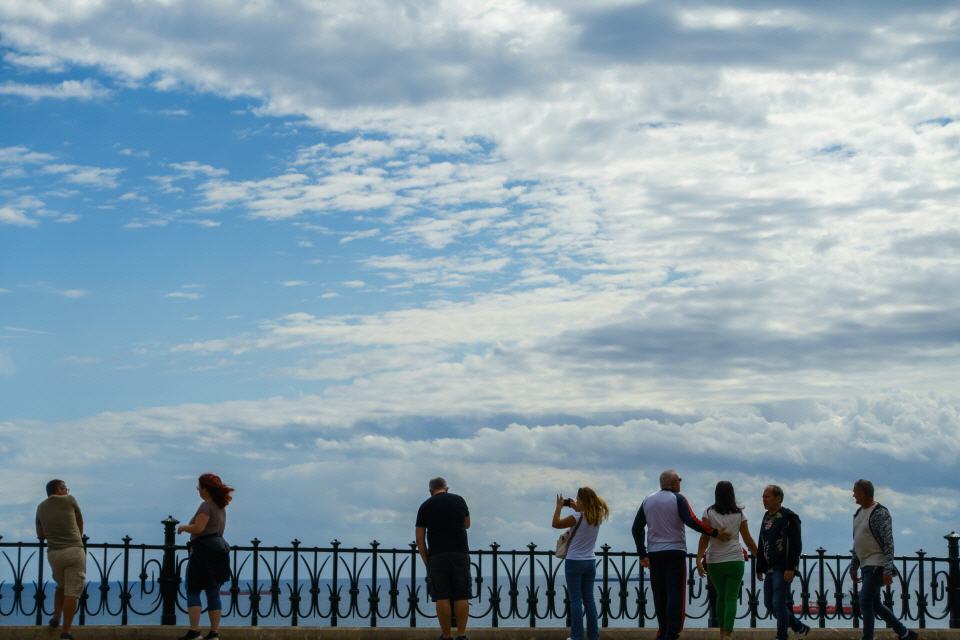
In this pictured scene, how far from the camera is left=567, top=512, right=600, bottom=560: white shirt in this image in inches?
511

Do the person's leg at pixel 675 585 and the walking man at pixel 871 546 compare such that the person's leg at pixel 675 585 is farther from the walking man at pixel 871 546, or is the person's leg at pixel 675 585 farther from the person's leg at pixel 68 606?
the person's leg at pixel 68 606

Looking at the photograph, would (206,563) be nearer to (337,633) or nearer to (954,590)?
(337,633)

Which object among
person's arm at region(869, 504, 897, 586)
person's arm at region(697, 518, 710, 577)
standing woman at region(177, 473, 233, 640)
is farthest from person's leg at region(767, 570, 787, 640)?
standing woman at region(177, 473, 233, 640)

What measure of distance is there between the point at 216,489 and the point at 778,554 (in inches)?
245

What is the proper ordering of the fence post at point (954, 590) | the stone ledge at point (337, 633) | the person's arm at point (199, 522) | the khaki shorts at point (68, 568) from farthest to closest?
the fence post at point (954, 590), the stone ledge at point (337, 633), the khaki shorts at point (68, 568), the person's arm at point (199, 522)

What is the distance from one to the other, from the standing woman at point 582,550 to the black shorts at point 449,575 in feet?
3.68

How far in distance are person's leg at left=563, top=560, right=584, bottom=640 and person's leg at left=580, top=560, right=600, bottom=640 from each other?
44mm

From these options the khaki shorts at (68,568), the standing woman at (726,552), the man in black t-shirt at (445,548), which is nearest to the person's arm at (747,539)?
the standing woman at (726,552)

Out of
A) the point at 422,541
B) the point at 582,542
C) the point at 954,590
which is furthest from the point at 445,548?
the point at 954,590

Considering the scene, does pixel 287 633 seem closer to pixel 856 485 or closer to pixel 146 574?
pixel 146 574

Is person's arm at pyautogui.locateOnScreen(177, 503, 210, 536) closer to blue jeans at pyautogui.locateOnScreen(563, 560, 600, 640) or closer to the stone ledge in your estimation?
the stone ledge

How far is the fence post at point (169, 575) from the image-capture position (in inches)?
592

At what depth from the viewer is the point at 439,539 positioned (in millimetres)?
12758

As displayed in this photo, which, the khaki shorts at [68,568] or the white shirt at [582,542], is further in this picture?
the khaki shorts at [68,568]
